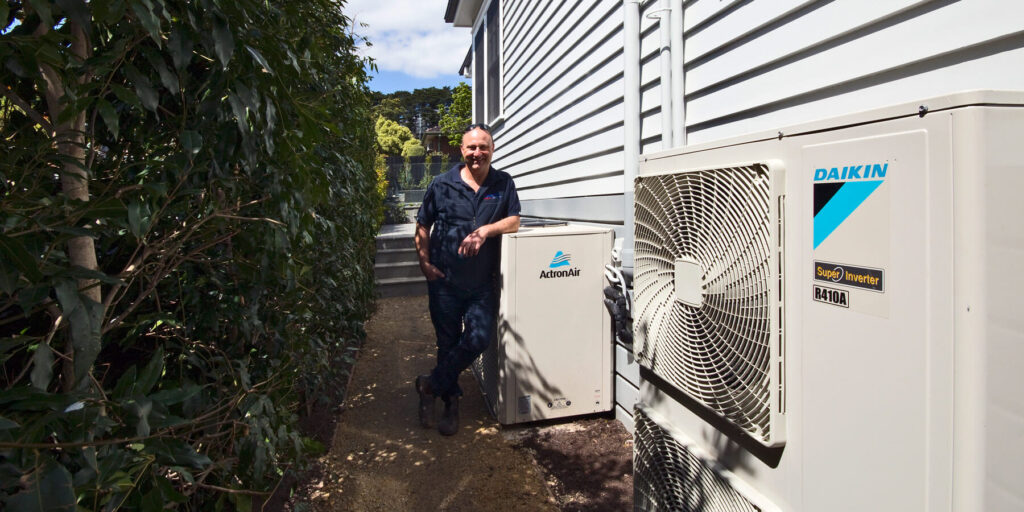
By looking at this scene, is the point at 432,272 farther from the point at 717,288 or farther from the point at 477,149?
the point at 717,288

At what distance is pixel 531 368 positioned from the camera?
3.84 metres

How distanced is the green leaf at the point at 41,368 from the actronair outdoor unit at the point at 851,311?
1512mm

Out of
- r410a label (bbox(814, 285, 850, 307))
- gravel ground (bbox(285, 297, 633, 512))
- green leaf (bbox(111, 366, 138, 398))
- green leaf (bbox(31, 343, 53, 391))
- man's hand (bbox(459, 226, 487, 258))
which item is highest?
man's hand (bbox(459, 226, 487, 258))

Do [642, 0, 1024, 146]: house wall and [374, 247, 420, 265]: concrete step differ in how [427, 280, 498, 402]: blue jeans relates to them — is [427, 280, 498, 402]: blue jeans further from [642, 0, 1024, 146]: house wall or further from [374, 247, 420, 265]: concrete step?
[374, 247, 420, 265]: concrete step

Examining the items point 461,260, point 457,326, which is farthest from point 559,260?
point 457,326

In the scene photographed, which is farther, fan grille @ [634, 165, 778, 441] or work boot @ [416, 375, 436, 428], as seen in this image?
work boot @ [416, 375, 436, 428]

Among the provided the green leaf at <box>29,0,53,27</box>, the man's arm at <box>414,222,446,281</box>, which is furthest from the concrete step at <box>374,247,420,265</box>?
the green leaf at <box>29,0,53,27</box>

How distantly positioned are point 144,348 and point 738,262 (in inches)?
65.1

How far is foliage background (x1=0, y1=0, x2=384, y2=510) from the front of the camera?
0.99 meters

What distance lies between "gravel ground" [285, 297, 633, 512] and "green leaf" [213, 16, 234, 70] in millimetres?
1876

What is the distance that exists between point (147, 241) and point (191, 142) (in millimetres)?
376

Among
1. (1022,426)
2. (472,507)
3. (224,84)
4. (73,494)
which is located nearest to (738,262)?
(1022,426)

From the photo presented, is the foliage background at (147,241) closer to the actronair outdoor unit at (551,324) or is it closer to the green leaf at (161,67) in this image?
the green leaf at (161,67)

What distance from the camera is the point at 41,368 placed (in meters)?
0.98
